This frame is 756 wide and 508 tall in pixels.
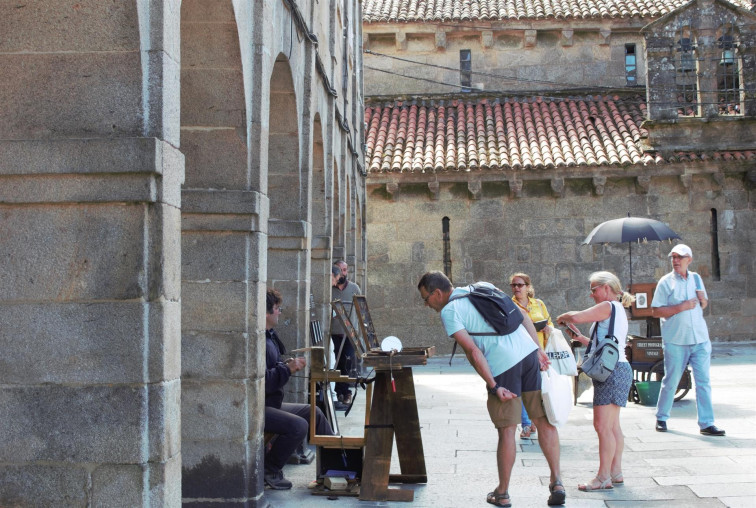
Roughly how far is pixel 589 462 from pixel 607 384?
150cm

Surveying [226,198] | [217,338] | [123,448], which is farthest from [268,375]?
[123,448]

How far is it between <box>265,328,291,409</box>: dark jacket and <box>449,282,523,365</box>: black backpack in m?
1.28

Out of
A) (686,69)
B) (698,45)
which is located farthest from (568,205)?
(698,45)

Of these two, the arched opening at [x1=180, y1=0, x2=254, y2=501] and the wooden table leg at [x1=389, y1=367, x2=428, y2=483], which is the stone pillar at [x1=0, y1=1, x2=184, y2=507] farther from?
the wooden table leg at [x1=389, y1=367, x2=428, y2=483]

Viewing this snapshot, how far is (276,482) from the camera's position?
6504 millimetres

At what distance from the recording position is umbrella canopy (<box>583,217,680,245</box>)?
12052 mm

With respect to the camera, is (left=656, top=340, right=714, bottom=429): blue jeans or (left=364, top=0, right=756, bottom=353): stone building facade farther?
(left=364, top=0, right=756, bottom=353): stone building facade

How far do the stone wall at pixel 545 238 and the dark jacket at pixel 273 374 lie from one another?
12.3 meters

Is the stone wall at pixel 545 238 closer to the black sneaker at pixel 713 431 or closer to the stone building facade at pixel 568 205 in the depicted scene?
the stone building facade at pixel 568 205

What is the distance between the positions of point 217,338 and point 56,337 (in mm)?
2002

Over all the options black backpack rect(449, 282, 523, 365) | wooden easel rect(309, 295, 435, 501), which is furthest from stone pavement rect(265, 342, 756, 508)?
black backpack rect(449, 282, 523, 365)

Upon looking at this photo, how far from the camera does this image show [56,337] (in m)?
3.75

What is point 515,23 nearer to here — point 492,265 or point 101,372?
point 492,265

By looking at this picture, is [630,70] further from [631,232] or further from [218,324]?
[218,324]
